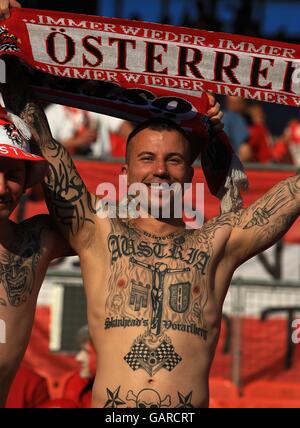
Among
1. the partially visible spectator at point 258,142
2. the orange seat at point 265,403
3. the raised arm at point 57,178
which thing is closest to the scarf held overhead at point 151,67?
the raised arm at point 57,178

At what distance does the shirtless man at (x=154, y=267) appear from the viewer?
6.07 meters

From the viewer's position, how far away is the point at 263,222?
6359mm

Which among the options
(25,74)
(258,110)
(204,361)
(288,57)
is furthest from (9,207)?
(258,110)

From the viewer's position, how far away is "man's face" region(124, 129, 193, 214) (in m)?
6.23

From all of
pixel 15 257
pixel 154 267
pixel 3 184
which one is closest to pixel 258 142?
pixel 154 267

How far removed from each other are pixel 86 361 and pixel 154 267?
3362 millimetres

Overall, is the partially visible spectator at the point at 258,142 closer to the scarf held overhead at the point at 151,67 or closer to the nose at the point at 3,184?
the scarf held overhead at the point at 151,67

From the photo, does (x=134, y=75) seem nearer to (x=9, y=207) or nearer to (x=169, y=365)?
(x=9, y=207)

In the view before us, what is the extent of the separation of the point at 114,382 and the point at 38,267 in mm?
688

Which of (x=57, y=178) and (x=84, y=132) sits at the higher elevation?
(x=84, y=132)

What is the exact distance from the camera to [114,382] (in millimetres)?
6062

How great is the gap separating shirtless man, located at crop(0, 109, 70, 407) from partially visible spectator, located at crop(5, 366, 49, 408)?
2444mm

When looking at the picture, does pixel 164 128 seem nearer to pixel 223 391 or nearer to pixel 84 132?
pixel 223 391

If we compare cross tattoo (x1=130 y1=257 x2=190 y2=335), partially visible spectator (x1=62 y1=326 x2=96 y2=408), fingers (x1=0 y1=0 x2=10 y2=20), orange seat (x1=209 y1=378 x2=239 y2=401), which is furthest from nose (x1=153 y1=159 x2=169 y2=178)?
orange seat (x1=209 y1=378 x2=239 y2=401)
